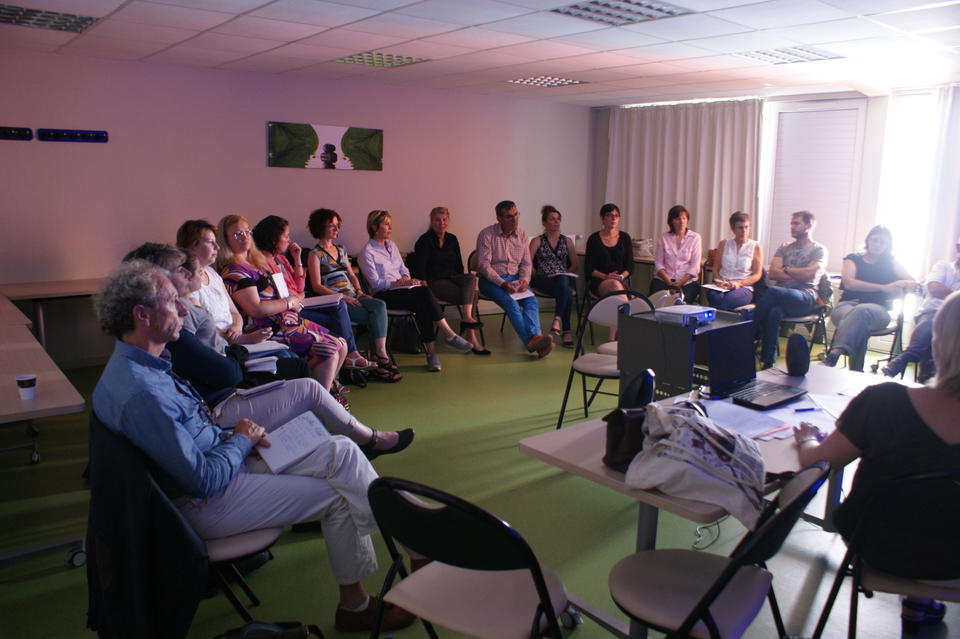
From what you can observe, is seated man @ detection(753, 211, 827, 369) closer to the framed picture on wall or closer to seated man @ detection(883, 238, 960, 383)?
seated man @ detection(883, 238, 960, 383)

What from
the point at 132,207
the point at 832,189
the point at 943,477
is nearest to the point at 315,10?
the point at 132,207

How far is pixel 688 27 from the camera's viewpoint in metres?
4.26

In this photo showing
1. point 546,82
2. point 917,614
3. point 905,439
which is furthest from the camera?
point 546,82

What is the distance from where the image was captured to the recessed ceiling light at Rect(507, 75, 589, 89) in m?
6.68

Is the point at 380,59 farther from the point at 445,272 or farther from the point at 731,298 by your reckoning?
the point at 731,298

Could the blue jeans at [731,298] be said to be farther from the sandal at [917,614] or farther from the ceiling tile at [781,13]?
the sandal at [917,614]

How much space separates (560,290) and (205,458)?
17.5 ft

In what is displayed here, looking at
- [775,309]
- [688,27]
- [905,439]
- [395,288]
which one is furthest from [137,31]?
[775,309]

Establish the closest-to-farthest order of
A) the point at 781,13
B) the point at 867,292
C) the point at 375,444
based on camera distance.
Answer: the point at 375,444 < the point at 781,13 < the point at 867,292

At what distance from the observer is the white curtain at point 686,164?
7.79m

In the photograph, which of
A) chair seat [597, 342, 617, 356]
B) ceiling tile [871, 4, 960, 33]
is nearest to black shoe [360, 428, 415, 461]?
chair seat [597, 342, 617, 356]

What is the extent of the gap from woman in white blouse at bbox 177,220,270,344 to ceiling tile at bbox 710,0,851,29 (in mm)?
3037

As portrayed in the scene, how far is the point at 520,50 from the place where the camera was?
516 cm

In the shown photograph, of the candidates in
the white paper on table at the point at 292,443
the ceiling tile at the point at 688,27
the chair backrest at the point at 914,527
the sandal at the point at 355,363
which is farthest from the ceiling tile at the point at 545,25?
the chair backrest at the point at 914,527
